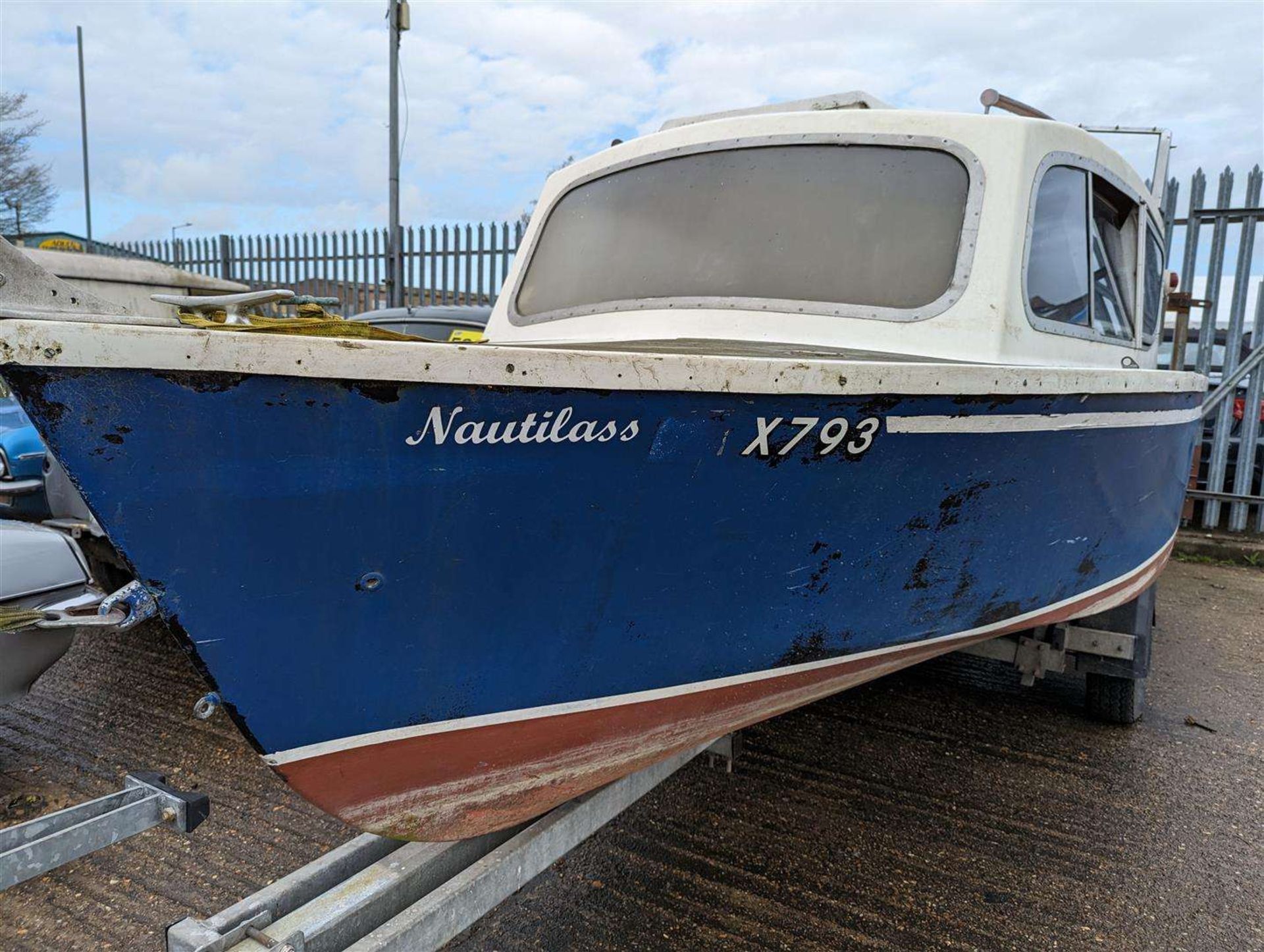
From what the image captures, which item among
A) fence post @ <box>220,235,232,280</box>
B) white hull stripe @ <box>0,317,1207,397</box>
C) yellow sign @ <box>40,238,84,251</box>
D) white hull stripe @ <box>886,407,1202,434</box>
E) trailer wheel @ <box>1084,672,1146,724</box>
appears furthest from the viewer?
fence post @ <box>220,235,232,280</box>

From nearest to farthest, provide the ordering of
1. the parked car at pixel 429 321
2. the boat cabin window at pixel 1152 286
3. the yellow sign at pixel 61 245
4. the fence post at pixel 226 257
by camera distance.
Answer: the boat cabin window at pixel 1152 286, the parked car at pixel 429 321, the yellow sign at pixel 61 245, the fence post at pixel 226 257

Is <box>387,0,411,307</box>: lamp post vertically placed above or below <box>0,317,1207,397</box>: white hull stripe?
above

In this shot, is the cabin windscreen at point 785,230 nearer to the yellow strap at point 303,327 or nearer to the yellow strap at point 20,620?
the yellow strap at point 303,327

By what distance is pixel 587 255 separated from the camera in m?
3.49

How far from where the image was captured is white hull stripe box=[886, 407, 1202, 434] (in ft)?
6.66

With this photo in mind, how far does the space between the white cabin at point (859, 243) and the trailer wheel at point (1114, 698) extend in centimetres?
139

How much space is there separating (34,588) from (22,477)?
1.63 m

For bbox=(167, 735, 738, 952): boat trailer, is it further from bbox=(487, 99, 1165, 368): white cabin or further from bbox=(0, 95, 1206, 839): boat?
bbox=(487, 99, 1165, 368): white cabin

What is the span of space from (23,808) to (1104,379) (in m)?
3.68

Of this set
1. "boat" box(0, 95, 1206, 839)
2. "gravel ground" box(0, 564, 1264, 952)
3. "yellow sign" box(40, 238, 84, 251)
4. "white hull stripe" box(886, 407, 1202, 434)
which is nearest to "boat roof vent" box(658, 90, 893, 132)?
"boat" box(0, 95, 1206, 839)

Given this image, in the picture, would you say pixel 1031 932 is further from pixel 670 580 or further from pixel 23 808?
pixel 23 808

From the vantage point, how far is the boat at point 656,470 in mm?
1457

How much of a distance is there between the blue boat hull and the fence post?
13.6 m

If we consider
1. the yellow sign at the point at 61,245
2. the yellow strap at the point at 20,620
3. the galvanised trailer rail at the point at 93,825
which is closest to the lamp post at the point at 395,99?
the yellow sign at the point at 61,245
